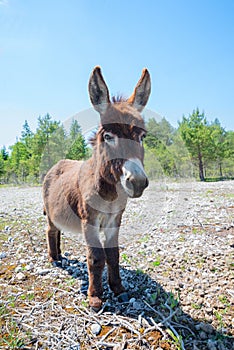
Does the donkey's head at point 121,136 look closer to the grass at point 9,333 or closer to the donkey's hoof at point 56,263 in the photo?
the grass at point 9,333

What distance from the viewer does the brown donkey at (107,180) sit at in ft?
10.2

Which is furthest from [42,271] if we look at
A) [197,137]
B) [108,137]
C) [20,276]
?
[197,137]

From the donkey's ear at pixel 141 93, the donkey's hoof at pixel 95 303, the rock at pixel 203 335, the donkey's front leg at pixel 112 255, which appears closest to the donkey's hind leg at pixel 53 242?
the donkey's front leg at pixel 112 255

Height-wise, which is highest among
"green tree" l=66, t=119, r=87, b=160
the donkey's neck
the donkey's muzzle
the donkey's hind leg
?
"green tree" l=66, t=119, r=87, b=160

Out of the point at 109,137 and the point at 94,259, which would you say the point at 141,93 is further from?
the point at 94,259

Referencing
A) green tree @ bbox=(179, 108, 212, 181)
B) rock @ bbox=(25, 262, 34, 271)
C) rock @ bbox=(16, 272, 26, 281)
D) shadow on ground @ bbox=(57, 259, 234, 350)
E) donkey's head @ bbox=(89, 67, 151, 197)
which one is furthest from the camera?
green tree @ bbox=(179, 108, 212, 181)

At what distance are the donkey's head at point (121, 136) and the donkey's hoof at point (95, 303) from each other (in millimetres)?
1800

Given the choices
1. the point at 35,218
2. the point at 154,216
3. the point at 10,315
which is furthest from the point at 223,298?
the point at 35,218

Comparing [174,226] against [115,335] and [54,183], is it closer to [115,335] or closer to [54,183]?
[54,183]

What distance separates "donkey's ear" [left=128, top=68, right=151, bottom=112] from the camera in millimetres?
3796

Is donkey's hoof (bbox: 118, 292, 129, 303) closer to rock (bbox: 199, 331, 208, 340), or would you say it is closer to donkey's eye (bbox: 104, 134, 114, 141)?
rock (bbox: 199, 331, 208, 340)

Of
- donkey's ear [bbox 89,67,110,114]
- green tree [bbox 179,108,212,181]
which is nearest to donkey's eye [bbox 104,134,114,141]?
donkey's ear [bbox 89,67,110,114]

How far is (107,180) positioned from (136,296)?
6.51 ft

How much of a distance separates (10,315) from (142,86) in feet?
13.1
